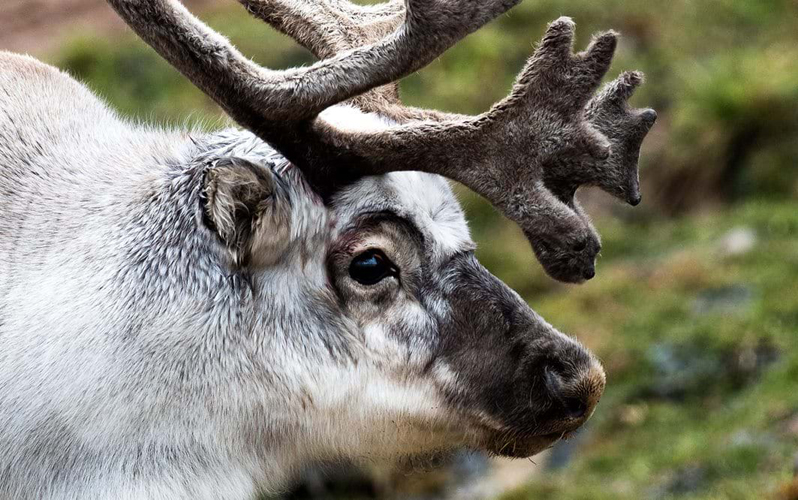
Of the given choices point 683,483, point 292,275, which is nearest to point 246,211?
point 292,275

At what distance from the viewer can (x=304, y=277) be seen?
12.4 feet

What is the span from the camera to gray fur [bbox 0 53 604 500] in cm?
358

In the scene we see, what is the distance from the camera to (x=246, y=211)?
3639 mm

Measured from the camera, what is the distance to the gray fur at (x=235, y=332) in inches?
141

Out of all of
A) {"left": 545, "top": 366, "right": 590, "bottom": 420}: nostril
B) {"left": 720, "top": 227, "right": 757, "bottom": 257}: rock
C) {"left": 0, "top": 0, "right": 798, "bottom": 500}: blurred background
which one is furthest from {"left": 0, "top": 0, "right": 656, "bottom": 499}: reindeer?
{"left": 720, "top": 227, "right": 757, "bottom": 257}: rock

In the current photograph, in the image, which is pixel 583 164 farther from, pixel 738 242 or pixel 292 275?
pixel 738 242

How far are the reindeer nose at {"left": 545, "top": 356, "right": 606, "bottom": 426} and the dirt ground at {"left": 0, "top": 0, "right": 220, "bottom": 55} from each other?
1002 cm

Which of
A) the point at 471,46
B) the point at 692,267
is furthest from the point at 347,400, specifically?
the point at 471,46

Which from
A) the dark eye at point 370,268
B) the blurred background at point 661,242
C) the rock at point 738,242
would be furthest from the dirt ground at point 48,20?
the dark eye at point 370,268

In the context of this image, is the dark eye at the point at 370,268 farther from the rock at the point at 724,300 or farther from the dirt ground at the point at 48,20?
the dirt ground at the point at 48,20

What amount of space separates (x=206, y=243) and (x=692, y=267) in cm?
537

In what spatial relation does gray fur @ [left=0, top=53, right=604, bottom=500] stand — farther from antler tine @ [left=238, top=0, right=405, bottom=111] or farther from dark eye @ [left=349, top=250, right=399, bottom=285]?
antler tine @ [left=238, top=0, right=405, bottom=111]

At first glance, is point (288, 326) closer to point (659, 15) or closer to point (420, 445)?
point (420, 445)

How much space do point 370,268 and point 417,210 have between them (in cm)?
24
